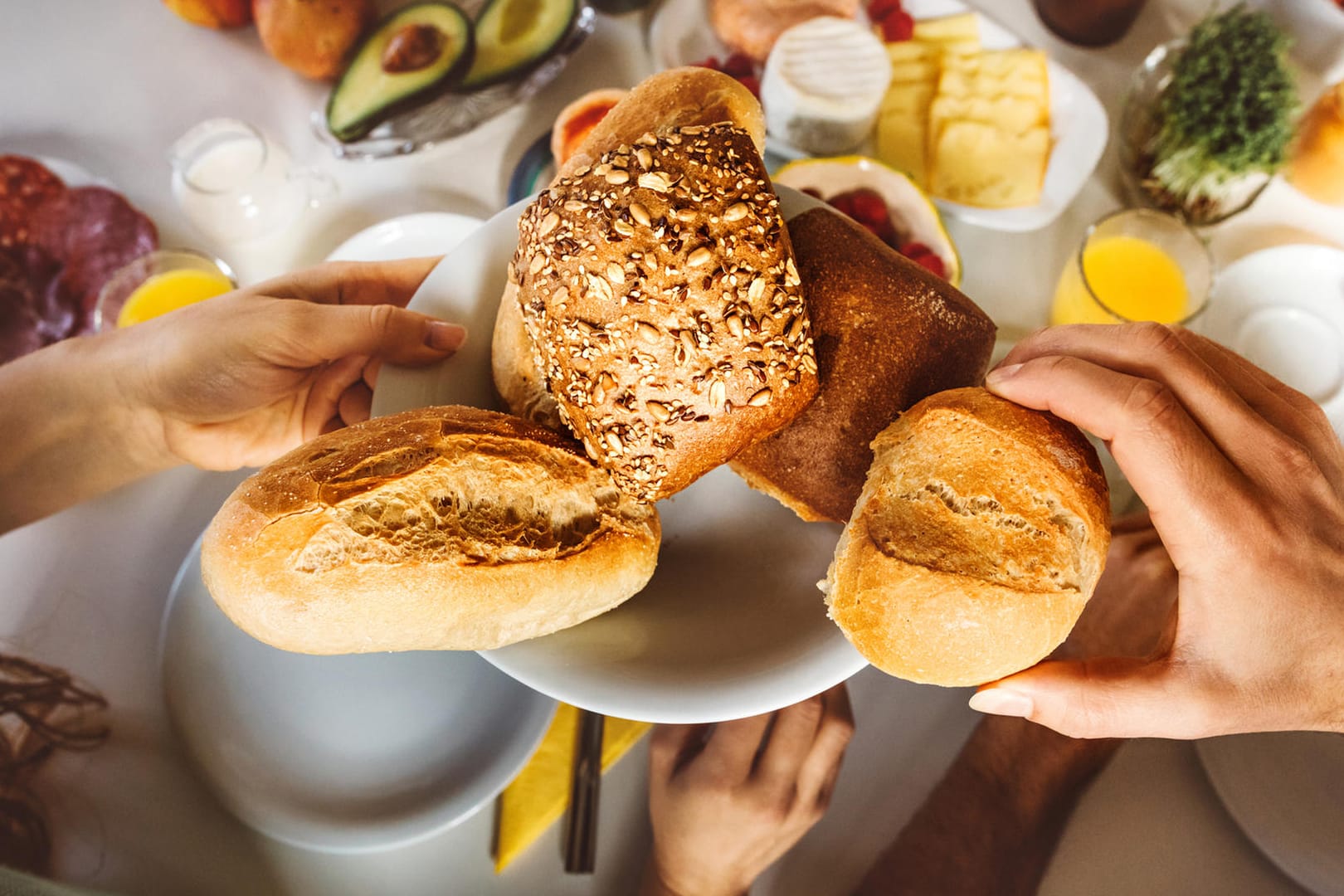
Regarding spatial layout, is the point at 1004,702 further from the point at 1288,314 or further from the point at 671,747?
the point at 1288,314

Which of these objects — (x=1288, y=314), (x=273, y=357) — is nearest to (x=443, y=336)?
(x=273, y=357)

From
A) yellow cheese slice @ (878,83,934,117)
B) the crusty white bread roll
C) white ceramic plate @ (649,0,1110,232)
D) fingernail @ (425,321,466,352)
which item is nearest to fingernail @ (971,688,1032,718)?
Result: the crusty white bread roll

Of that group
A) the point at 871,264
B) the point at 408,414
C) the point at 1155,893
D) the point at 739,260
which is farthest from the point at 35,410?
the point at 1155,893

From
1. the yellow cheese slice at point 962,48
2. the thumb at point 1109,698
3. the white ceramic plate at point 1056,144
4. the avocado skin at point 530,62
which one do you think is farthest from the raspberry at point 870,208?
the thumb at point 1109,698

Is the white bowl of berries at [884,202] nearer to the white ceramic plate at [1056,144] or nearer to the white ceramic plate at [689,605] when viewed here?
the white ceramic plate at [1056,144]

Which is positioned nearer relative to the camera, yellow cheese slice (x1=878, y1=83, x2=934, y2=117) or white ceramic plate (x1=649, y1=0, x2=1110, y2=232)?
white ceramic plate (x1=649, y1=0, x2=1110, y2=232)

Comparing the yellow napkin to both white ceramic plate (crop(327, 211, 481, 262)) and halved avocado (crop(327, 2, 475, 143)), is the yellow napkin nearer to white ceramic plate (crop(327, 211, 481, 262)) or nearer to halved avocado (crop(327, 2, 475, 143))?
white ceramic plate (crop(327, 211, 481, 262))
